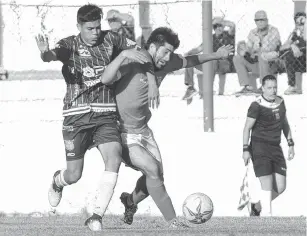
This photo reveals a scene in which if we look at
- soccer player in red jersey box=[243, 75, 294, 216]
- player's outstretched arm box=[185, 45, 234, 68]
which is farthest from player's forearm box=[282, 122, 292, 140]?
player's outstretched arm box=[185, 45, 234, 68]

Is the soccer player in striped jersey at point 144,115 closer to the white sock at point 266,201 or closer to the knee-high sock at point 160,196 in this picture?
the knee-high sock at point 160,196

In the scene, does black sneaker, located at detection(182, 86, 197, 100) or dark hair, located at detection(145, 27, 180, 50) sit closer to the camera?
dark hair, located at detection(145, 27, 180, 50)

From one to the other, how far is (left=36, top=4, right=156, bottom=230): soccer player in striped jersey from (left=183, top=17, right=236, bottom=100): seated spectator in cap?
418cm

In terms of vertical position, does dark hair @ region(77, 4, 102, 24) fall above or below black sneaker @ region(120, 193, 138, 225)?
above

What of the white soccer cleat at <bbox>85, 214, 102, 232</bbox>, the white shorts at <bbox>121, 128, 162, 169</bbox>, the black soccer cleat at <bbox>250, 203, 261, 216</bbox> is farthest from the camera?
the black soccer cleat at <bbox>250, 203, 261, 216</bbox>

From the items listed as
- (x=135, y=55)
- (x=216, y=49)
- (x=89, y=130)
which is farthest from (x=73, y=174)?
(x=216, y=49)

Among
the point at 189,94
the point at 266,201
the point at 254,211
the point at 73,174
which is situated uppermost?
the point at 189,94

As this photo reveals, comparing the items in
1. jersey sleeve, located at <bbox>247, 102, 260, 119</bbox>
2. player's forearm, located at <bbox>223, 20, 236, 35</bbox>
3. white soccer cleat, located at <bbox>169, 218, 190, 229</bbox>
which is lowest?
white soccer cleat, located at <bbox>169, 218, 190, 229</bbox>

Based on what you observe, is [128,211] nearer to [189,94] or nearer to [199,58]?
[199,58]

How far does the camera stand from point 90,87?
10219mm

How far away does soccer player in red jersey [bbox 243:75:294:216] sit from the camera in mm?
13719

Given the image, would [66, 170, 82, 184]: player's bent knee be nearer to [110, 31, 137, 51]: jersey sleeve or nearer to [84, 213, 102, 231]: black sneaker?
[84, 213, 102, 231]: black sneaker

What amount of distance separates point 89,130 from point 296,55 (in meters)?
5.12

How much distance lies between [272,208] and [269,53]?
7.03 feet
